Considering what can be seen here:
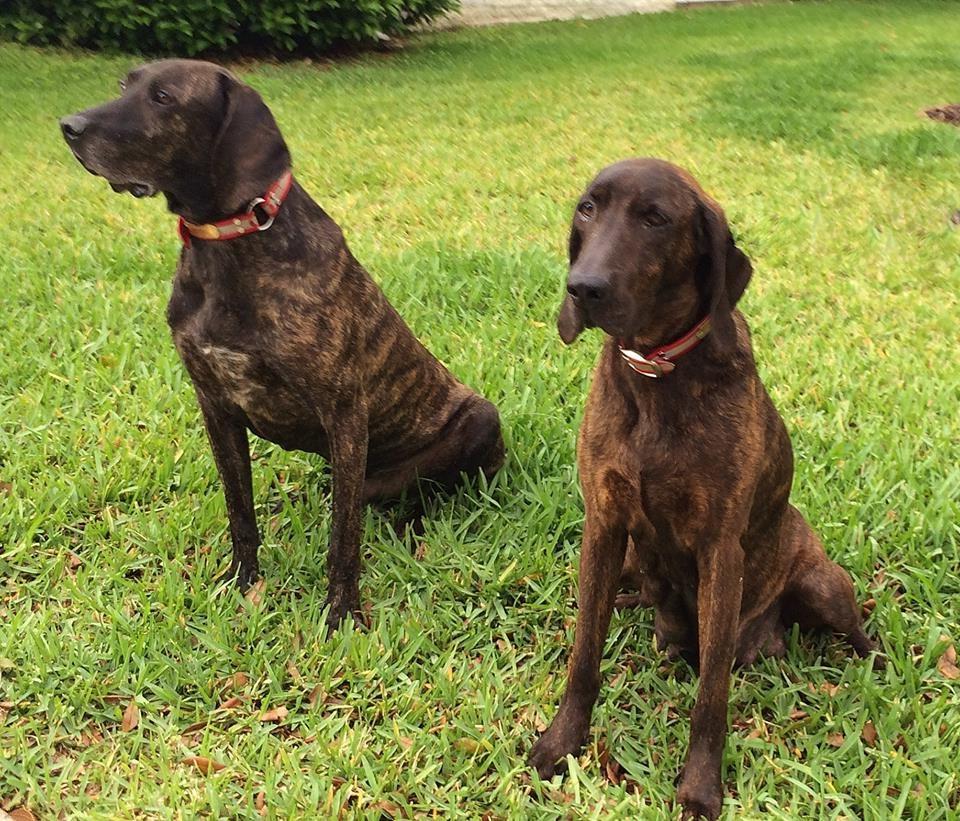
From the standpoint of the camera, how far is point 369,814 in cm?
240

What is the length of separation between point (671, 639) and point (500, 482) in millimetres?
1033

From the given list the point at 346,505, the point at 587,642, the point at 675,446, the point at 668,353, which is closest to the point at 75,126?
the point at 346,505

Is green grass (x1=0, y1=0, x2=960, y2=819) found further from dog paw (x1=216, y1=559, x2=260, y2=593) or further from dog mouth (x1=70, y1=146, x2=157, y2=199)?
dog mouth (x1=70, y1=146, x2=157, y2=199)

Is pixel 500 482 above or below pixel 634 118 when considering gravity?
above

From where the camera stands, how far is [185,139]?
2.58 metres

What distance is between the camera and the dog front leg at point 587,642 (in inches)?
97.0

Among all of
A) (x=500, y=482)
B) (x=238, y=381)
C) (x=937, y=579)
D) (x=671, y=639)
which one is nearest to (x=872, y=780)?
(x=671, y=639)

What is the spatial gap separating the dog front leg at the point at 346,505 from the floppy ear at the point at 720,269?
1.19 meters

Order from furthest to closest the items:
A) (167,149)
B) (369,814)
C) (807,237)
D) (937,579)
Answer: (807,237), (937,579), (167,149), (369,814)

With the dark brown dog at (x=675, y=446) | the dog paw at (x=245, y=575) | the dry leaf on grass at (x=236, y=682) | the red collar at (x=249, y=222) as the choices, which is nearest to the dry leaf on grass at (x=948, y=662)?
the dark brown dog at (x=675, y=446)

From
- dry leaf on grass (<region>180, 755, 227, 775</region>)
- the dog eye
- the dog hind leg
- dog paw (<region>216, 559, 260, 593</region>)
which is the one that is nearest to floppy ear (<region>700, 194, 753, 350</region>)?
the dog eye

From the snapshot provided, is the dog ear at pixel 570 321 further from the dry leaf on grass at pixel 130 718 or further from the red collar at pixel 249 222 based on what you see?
the dry leaf on grass at pixel 130 718

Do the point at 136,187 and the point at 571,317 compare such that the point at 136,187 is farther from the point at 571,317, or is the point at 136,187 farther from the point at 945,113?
the point at 945,113

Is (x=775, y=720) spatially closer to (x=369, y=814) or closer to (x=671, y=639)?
(x=671, y=639)
